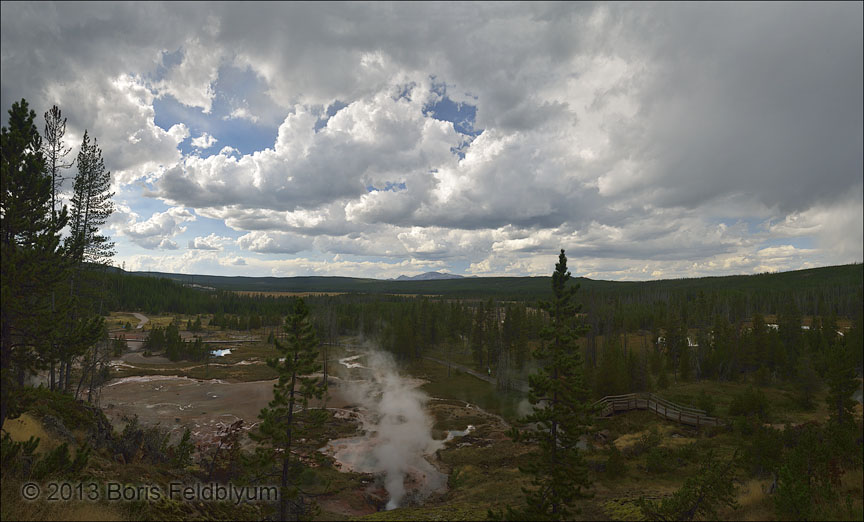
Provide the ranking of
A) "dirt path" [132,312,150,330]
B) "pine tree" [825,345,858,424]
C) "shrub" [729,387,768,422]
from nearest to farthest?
"pine tree" [825,345,858,424] < "shrub" [729,387,768,422] < "dirt path" [132,312,150,330]

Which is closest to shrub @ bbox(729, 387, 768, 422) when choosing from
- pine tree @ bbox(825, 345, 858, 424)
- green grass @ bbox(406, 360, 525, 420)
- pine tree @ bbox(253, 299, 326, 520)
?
pine tree @ bbox(825, 345, 858, 424)

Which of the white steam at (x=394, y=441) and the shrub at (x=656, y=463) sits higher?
the shrub at (x=656, y=463)

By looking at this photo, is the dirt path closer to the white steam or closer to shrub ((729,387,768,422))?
the white steam

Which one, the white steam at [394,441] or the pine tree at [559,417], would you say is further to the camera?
the white steam at [394,441]

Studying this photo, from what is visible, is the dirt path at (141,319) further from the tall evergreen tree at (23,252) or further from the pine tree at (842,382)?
the pine tree at (842,382)

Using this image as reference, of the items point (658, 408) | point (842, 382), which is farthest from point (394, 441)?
point (842, 382)

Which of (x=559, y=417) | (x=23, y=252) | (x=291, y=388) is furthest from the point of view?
(x=291, y=388)

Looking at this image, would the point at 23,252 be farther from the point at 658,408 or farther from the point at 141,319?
the point at 141,319

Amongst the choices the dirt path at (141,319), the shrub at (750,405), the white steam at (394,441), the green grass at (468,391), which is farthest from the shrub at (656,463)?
the dirt path at (141,319)

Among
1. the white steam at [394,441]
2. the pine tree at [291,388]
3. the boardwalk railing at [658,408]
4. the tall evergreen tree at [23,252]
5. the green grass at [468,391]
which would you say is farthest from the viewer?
the green grass at [468,391]
